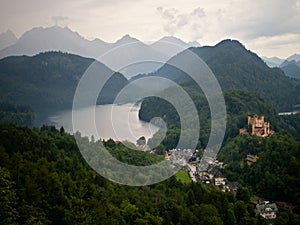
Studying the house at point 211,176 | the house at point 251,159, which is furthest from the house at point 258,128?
the house at point 211,176

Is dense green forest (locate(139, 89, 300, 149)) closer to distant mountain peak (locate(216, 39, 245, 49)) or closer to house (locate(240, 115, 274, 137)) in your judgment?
house (locate(240, 115, 274, 137))

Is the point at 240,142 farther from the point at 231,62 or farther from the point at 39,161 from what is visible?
the point at 231,62

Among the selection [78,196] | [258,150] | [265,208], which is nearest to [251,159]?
[258,150]

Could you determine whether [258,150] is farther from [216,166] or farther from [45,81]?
[45,81]

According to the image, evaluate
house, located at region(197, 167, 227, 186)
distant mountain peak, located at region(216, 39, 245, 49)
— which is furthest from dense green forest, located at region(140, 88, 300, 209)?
distant mountain peak, located at region(216, 39, 245, 49)

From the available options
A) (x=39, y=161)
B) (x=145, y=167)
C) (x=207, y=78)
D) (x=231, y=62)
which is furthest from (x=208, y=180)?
(x=231, y=62)

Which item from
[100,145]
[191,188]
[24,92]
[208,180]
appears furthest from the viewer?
[24,92]
